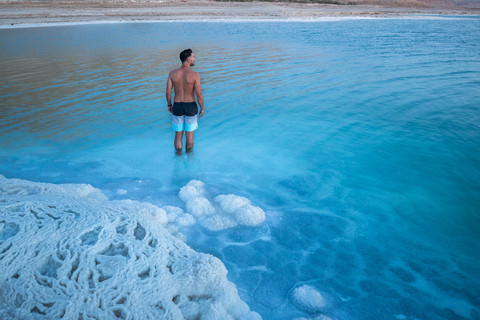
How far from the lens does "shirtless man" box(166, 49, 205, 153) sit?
16.0ft

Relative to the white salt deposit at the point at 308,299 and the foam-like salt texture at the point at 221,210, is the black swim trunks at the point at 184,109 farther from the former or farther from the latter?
the white salt deposit at the point at 308,299

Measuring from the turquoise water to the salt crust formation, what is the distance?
492 millimetres

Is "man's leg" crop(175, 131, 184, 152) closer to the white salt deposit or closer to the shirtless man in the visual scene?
the shirtless man

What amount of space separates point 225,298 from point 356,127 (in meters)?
5.69

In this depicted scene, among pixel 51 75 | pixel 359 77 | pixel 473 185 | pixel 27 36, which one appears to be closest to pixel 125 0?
pixel 27 36

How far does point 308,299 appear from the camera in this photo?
9.56ft

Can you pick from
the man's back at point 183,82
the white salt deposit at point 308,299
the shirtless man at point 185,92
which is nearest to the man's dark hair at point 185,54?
the shirtless man at point 185,92

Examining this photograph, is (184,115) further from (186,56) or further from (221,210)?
(221,210)

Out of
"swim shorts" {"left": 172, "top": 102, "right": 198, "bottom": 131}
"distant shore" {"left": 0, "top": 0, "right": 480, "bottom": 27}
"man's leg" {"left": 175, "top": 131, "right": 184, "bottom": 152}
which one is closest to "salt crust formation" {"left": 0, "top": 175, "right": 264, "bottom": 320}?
"swim shorts" {"left": 172, "top": 102, "right": 198, "bottom": 131}

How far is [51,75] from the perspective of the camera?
1088 cm

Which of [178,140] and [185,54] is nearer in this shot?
[185,54]

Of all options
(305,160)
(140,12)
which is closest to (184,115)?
(305,160)

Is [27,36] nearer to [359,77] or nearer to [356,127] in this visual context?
[359,77]

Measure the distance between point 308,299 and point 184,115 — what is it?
12.0 ft
